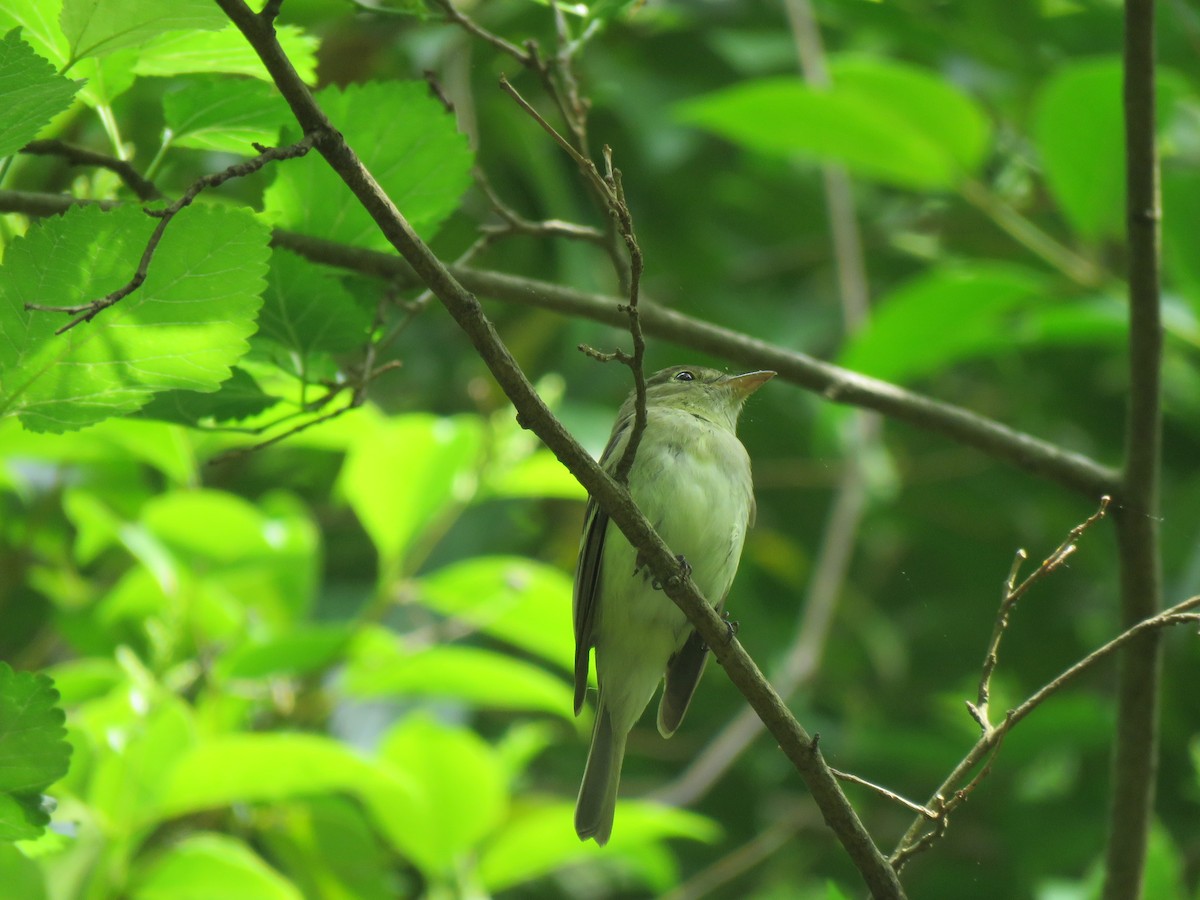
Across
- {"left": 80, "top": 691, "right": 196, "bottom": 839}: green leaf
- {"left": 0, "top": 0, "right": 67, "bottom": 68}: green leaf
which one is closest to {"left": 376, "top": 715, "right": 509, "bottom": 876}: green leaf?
{"left": 80, "top": 691, "right": 196, "bottom": 839}: green leaf

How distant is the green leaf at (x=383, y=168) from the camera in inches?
79.1

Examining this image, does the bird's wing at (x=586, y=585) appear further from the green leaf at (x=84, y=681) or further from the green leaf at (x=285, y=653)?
the green leaf at (x=84, y=681)

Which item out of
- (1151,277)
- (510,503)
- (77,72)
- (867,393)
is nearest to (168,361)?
(77,72)

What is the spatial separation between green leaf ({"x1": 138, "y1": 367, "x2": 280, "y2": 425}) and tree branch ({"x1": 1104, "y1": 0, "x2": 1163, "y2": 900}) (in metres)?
1.72

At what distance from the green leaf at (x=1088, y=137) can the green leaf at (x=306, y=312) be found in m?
2.23

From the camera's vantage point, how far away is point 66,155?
2.07m

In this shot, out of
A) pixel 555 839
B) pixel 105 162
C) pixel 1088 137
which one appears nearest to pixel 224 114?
pixel 105 162

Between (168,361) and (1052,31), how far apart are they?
3.63m

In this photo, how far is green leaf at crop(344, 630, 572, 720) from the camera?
3.24 meters

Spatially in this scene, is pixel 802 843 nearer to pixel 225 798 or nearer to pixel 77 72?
pixel 225 798

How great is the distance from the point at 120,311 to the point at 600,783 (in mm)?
1848

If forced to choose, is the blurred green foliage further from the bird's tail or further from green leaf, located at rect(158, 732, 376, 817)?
the bird's tail

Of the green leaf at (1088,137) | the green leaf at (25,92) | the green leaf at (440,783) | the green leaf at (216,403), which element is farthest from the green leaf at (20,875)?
the green leaf at (1088,137)

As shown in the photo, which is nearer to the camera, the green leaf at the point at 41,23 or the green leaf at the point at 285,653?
the green leaf at the point at 41,23
